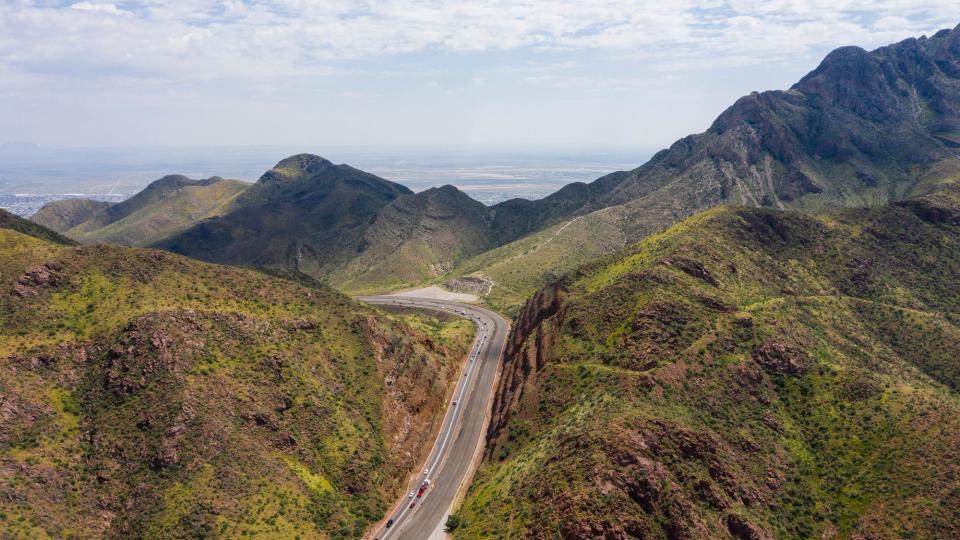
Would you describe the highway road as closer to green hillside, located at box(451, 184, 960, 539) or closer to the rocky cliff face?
the rocky cliff face

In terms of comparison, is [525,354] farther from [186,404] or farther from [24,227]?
[24,227]

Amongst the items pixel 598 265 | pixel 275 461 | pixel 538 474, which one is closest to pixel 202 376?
pixel 275 461

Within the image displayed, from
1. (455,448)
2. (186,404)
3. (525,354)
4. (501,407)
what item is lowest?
(455,448)

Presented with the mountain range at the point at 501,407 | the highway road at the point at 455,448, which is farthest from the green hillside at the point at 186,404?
the highway road at the point at 455,448

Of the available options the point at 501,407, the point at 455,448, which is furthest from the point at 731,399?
the point at 455,448

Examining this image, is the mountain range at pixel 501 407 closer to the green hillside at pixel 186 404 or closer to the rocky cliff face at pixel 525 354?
the green hillside at pixel 186 404

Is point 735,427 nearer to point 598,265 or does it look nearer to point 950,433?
point 950,433

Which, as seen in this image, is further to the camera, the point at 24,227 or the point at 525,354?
the point at 24,227

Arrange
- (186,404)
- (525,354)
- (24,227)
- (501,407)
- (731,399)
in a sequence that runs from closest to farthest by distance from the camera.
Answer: (186,404), (731,399), (501,407), (525,354), (24,227)
